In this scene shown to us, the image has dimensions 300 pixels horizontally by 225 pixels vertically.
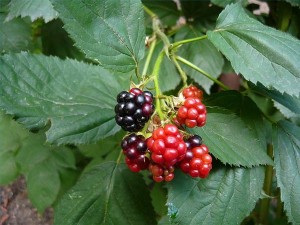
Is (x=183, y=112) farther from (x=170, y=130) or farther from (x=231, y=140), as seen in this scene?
(x=231, y=140)

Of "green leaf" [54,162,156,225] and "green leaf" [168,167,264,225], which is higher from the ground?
"green leaf" [168,167,264,225]

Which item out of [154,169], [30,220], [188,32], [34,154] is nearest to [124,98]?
[154,169]

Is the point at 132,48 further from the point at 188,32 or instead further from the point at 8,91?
the point at 188,32

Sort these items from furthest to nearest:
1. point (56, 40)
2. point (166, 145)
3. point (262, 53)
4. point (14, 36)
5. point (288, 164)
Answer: point (56, 40) < point (14, 36) < point (288, 164) < point (262, 53) < point (166, 145)

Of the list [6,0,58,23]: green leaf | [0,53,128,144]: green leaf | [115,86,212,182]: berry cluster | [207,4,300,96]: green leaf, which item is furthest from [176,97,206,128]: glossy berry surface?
[6,0,58,23]: green leaf

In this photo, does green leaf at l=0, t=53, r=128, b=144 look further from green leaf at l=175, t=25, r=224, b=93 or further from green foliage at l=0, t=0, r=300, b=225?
green leaf at l=175, t=25, r=224, b=93

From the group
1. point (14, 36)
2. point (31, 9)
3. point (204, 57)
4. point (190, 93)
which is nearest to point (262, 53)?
point (190, 93)
